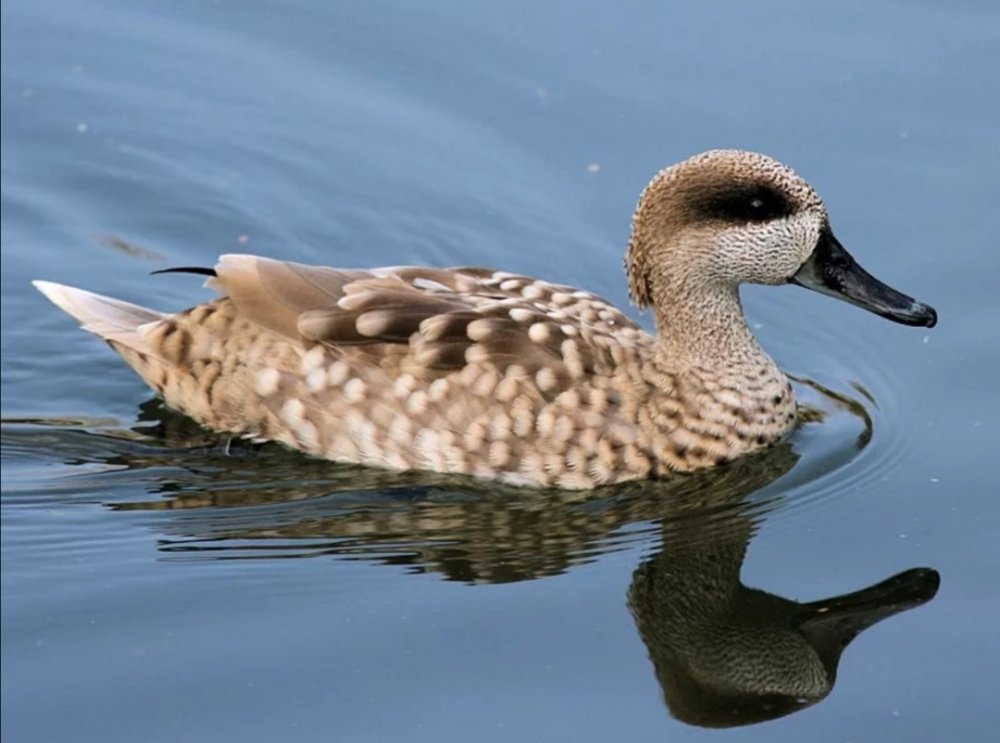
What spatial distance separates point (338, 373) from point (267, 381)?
365 millimetres

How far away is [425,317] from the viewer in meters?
9.61

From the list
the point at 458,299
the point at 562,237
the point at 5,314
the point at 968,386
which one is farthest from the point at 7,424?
the point at 968,386

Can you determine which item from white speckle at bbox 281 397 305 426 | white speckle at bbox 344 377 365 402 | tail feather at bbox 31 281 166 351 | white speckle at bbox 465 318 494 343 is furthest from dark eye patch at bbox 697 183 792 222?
tail feather at bbox 31 281 166 351

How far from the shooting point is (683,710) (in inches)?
320

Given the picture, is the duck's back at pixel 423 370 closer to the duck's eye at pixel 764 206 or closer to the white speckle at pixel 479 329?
the white speckle at pixel 479 329

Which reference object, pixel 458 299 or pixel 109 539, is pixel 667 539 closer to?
pixel 458 299

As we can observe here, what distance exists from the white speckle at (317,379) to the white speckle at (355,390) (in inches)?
4.5

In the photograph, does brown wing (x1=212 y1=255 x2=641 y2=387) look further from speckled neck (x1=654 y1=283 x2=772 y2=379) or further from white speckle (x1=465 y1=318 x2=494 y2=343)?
speckled neck (x1=654 y1=283 x2=772 y2=379)

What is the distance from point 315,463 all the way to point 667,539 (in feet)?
5.55

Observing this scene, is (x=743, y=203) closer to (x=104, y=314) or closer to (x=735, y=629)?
(x=735, y=629)

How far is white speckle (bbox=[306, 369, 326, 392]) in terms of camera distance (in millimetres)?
9719

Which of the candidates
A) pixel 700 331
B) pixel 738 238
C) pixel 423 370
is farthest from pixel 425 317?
pixel 738 238

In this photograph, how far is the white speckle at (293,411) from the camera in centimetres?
979

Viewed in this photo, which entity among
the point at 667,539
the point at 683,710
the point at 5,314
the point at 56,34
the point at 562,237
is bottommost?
the point at 683,710
